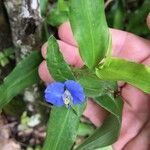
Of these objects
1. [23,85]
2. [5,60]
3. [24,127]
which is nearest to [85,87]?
[23,85]

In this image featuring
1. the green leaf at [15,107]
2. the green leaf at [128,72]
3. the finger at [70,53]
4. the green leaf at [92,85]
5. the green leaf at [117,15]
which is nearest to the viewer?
the green leaf at [128,72]

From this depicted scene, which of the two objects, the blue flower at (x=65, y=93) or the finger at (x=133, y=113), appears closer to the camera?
the blue flower at (x=65, y=93)

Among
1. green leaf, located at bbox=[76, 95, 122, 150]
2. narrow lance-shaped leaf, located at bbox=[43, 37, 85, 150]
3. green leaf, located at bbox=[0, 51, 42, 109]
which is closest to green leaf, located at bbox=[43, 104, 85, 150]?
narrow lance-shaped leaf, located at bbox=[43, 37, 85, 150]

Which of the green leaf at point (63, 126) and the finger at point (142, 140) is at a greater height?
the green leaf at point (63, 126)

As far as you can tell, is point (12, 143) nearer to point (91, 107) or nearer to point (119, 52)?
point (91, 107)

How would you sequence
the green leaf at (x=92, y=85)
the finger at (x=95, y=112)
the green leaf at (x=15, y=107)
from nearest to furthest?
the green leaf at (x=92, y=85) → the finger at (x=95, y=112) → the green leaf at (x=15, y=107)

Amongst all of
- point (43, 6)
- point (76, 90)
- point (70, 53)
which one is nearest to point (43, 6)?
point (43, 6)

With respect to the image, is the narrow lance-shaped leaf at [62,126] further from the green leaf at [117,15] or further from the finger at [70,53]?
the green leaf at [117,15]

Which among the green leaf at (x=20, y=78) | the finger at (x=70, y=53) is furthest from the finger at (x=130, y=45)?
the green leaf at (x=20, y=78)
